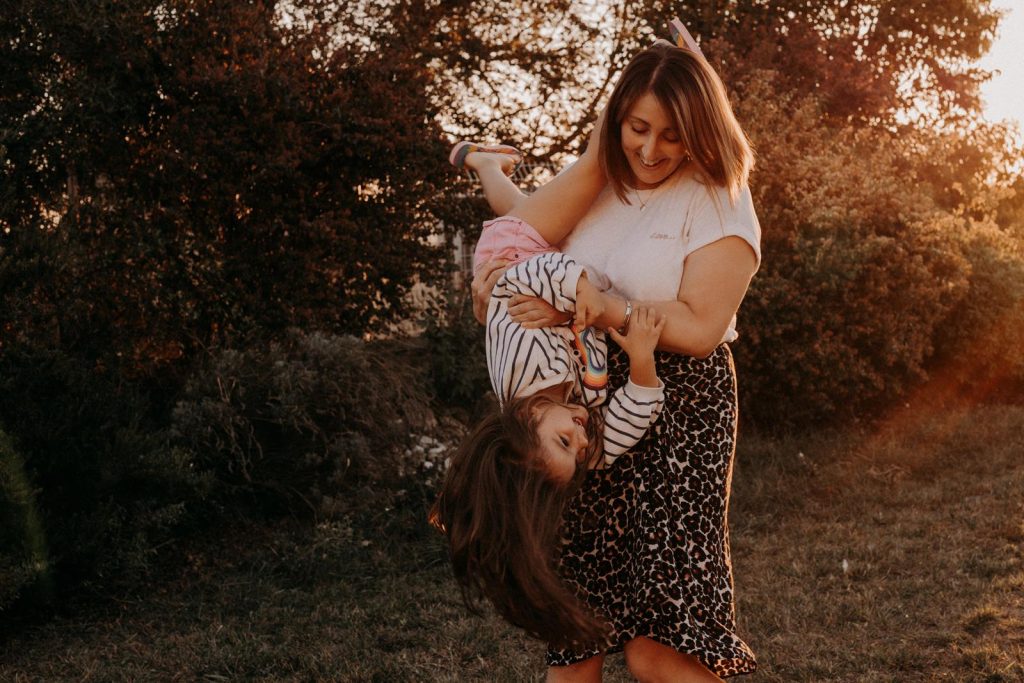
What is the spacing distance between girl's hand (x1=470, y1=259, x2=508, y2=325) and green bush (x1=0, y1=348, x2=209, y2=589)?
2.64 metres

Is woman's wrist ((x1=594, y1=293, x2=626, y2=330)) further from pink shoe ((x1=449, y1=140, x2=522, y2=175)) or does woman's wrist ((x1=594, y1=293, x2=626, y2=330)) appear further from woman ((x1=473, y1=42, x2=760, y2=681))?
pink shoe ((x1=449, y1=140, x2=522, y2=175))

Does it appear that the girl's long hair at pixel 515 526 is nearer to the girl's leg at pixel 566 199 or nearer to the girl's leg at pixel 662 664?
the girl's leg at pixel 662 664

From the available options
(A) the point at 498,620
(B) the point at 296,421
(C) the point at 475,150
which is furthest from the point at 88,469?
(C) the point at 475,150

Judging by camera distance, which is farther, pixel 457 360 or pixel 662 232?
pixel 457 360

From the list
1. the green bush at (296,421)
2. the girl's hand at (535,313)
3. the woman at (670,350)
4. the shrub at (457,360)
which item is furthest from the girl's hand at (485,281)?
the shrub at (457,360)

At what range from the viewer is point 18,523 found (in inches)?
163

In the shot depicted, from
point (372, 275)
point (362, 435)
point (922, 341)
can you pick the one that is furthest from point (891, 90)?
point (362, 435)

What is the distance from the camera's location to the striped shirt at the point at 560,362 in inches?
86.7

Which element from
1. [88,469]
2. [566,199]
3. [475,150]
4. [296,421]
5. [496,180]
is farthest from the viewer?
[296,421]

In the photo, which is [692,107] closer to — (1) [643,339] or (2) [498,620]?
(1) [643,339]

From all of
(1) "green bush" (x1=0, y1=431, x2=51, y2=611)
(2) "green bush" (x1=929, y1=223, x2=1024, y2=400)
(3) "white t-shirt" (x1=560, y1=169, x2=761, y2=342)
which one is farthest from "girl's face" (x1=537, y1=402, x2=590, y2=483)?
(2) "green bush" (x1=929, y1=223, x2=1024, y2=400)

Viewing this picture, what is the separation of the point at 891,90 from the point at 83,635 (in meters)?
9.35

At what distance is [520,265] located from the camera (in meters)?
2.27

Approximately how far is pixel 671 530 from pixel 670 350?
421 mm
